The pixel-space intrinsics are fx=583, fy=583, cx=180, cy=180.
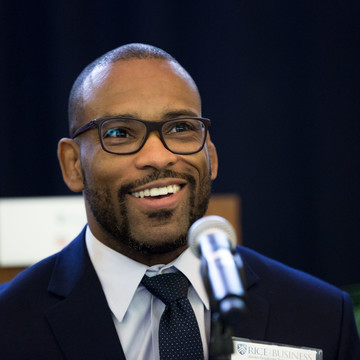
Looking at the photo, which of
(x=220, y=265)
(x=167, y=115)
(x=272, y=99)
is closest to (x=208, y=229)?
(x=220, y=265)

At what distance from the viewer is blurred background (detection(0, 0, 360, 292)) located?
3854mm

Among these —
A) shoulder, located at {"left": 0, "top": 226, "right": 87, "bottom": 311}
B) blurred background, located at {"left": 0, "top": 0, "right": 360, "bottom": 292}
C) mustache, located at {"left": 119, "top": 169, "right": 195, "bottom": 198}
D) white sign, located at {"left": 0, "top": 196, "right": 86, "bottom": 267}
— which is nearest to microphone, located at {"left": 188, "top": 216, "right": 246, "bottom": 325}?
mustache, located at {"left": 119, "top": 169, "right": 195, "bottom": 198}

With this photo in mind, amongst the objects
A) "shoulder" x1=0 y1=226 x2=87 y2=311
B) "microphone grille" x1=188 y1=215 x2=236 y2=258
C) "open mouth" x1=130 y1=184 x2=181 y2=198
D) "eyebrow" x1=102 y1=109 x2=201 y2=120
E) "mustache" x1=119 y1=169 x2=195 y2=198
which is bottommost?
"shoulder" x1=0 y1=226 x2=87 y2=311

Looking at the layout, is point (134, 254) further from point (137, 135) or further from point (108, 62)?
point (108, 62)

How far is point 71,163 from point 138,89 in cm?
34

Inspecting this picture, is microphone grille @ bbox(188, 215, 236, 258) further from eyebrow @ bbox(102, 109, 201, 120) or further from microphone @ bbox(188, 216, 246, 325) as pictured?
eyebrow @ bbox(102, 109, 201, 120)

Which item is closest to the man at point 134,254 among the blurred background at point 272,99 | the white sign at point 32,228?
the white sign at point 32,228

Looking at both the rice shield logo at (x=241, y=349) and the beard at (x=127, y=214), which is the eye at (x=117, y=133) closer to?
the beard at (x=127, y=214)

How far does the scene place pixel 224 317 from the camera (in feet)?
2.81

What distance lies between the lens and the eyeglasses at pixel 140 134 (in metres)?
1.53

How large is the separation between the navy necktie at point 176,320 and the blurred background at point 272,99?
2391mm

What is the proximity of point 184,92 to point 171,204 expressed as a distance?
0.34 metres

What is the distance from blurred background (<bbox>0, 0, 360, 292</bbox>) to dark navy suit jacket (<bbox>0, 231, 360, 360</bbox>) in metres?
2.24

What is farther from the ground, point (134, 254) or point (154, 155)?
point (154, 155)
